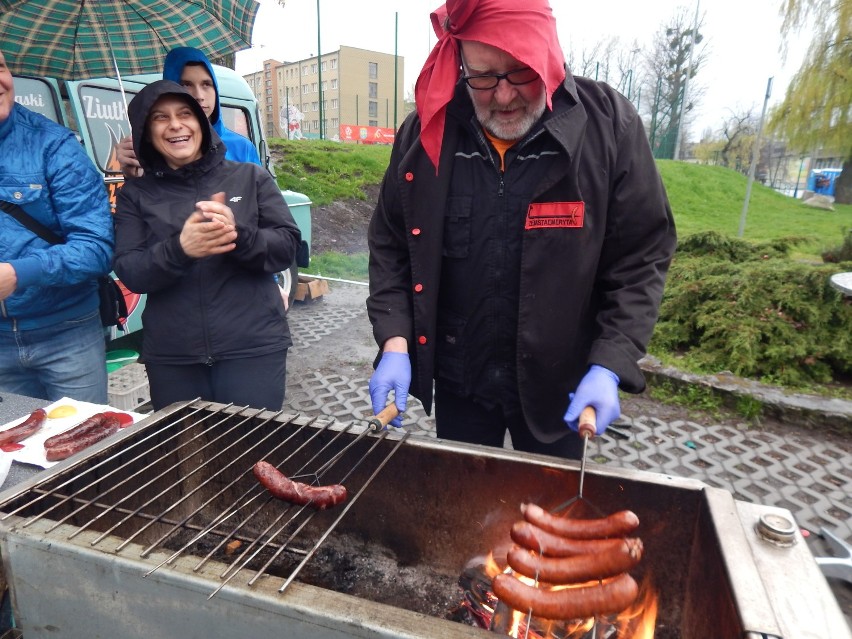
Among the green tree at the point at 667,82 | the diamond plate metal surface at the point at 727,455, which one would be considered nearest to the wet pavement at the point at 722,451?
the diamond plate metal surface at the point at 727,455

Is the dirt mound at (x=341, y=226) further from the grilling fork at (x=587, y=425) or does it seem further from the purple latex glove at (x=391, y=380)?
the grilling fork at (x=587, y=425)

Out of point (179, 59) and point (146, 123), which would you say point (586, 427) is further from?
point (179, 59)

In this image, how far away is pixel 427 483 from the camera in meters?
1.92

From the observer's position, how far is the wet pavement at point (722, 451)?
359cm

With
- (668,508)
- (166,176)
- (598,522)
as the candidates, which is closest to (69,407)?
(166,176)

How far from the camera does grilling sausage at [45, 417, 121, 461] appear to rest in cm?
186

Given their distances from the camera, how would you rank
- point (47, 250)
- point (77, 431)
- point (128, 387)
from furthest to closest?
1. point (128, 387)
2. point (47, 250)
3. point (77, 431)

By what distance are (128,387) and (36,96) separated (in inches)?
93.8

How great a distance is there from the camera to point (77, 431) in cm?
198

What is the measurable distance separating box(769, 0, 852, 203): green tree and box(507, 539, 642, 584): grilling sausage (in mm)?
9701

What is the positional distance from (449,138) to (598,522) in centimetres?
140

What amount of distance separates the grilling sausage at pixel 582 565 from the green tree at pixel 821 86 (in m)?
9.70

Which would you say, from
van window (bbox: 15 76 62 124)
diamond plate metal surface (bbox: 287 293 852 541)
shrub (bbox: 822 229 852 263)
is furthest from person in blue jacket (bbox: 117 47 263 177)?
shrub (bbox: 822 229 852 263)

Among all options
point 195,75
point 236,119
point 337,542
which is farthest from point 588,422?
point 236,119
